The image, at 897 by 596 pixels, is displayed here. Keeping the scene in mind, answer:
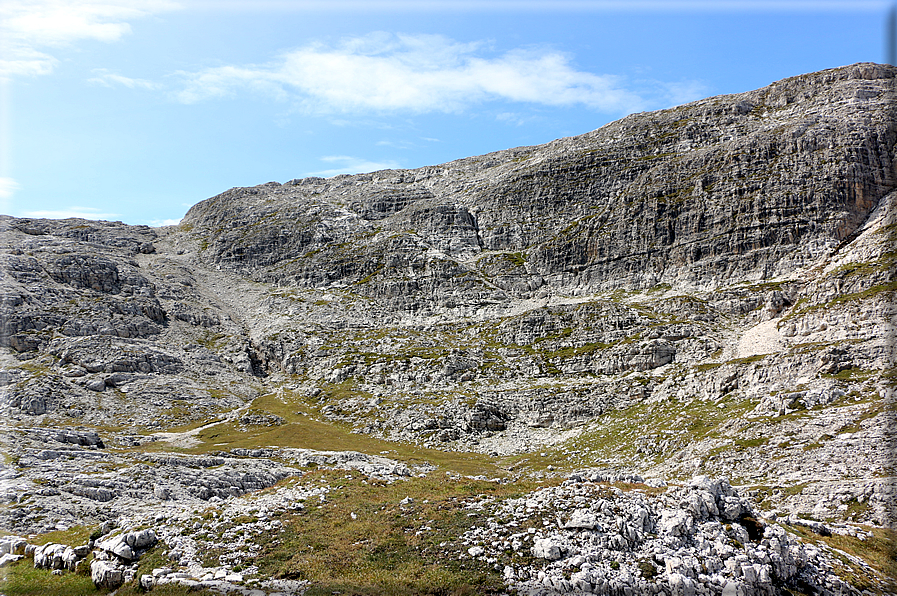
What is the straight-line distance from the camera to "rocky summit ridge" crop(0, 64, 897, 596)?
2573cm

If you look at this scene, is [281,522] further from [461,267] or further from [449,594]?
[461,267]

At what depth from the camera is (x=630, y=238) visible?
14038 centimetres

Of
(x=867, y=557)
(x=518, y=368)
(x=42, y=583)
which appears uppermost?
(x=42, y=583)

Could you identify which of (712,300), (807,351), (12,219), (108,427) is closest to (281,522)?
(807,351)

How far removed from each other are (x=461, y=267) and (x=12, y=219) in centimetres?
15952

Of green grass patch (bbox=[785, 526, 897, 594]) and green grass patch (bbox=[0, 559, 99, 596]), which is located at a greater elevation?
green grass patch (bbox=[0, 559, 99, 596])

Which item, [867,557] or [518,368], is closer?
[867,557]

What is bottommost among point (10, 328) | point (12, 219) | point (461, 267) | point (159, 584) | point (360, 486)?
point (360, 486)

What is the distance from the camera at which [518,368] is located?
108250 mm

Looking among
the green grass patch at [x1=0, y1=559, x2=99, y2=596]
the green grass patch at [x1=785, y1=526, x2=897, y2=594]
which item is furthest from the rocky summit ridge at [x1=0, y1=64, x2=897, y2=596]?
the green grass patch at [x1=0, y1=559, x2=99, y2=596]

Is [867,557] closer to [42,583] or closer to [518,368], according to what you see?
[42,583]

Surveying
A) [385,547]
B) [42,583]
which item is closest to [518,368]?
[385,547]

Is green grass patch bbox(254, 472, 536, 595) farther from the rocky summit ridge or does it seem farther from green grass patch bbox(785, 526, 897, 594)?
green grass patch bbox(785, 526, 897, 594)

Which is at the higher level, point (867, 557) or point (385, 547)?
point (385, 547)
